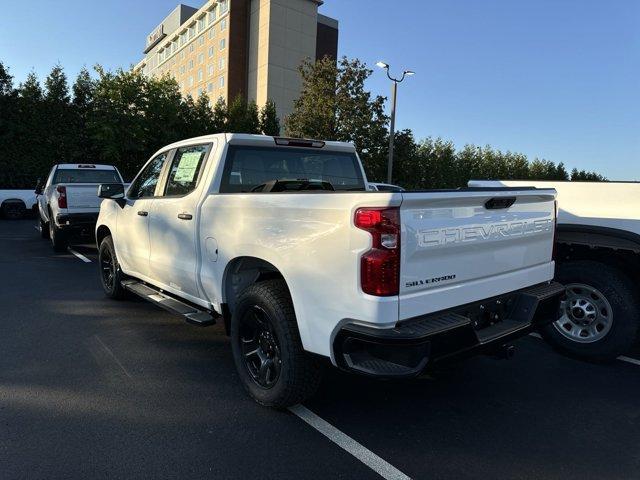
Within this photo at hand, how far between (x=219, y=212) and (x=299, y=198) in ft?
3.16

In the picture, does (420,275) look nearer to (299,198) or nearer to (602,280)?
(299,198)

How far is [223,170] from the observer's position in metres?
4.05

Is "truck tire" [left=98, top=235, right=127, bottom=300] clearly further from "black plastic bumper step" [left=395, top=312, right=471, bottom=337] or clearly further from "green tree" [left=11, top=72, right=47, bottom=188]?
"green tree" [left=11, top=72, right=47, bottom=188]

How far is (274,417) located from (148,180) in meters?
3.16

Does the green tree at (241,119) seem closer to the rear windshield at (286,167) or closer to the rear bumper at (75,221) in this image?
the rear bumper at (75,221)

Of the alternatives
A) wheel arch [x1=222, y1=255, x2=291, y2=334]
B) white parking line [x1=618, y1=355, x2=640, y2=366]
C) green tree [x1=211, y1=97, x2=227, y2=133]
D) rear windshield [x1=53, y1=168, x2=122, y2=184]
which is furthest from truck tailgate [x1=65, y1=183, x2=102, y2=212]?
green tree [x1=211, y1=97, x2=227, y2=133]

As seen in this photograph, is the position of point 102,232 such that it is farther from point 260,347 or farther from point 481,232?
point 481,232

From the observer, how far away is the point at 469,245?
2955 millimetres

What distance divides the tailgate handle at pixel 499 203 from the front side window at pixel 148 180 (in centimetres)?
337

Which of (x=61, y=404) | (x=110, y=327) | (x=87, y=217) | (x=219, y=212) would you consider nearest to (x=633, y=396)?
(x=219, y=212)

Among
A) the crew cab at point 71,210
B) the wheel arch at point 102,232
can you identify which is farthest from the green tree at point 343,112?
the wheel arch at point 102,232

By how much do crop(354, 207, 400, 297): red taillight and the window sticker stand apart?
2286 mm

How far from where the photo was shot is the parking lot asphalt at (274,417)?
107 inches

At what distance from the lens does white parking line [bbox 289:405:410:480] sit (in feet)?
8.72
